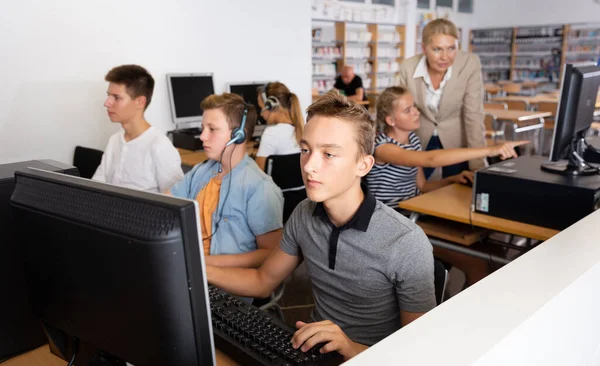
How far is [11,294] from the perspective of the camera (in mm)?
1105

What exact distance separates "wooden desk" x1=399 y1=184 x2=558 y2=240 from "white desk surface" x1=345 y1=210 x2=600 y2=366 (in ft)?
2.62

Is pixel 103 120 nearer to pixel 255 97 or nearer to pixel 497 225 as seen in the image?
pixel 255 97

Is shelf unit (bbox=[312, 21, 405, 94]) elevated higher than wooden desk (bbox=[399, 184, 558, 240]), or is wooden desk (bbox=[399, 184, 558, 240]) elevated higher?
shelf unit (bbox=[312, 21, 405, 94])

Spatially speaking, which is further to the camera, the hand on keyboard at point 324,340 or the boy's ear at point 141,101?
the boy's ear at point 141,101

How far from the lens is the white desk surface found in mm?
677

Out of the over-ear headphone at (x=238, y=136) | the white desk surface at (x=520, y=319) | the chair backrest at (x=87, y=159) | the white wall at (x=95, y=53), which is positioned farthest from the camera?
the white wall at (x=95, y=53)

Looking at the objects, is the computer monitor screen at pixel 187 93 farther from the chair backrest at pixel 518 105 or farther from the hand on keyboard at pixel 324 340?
the chair backrest at pixel 518 105

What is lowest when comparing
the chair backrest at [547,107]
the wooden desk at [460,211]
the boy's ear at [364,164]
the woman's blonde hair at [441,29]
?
the chair backrest at [547,107]

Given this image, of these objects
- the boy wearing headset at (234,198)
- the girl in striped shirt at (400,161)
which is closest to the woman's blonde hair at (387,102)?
the girl in striped shirt at (400,161)

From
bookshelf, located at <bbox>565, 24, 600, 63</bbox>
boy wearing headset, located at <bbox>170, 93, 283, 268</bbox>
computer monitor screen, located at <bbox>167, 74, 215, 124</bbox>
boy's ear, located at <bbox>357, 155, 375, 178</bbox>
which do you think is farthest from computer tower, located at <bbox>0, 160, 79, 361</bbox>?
bookshelf, located at <bbox>565, 24, 600, 63</bbox>

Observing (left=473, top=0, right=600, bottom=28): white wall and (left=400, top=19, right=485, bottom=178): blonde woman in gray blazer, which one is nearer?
(left=400, top=19, right=485, bottom=178): blonde woman in gray blazer

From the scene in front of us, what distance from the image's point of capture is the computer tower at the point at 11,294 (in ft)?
3.51

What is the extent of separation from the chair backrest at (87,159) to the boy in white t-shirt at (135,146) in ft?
1.56

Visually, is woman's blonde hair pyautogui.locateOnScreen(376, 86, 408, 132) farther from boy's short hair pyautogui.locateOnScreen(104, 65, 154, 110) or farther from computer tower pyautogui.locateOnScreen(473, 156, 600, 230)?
boy's short hair pyautogui.locateOnScreen(104, 65, 154, 110)
